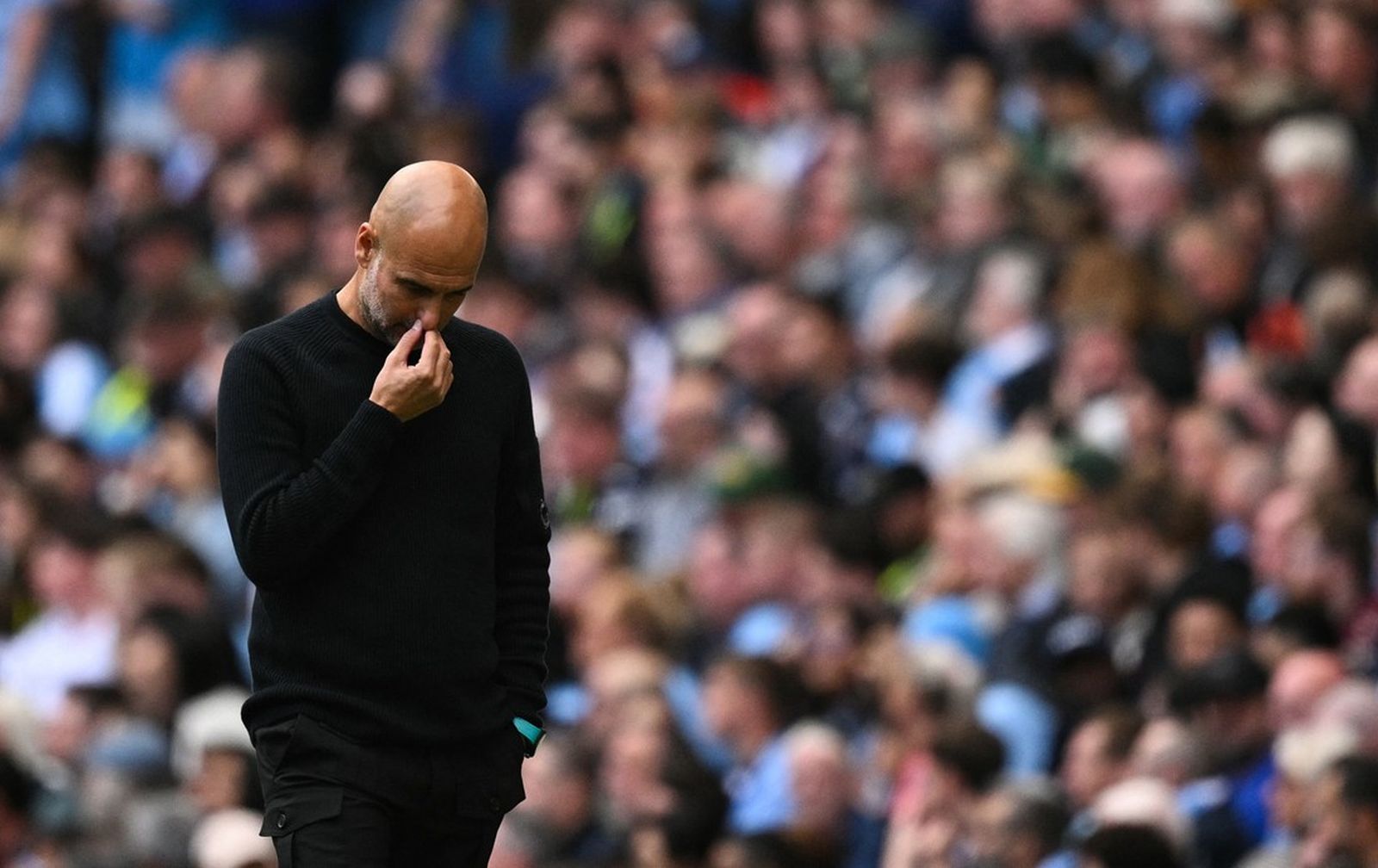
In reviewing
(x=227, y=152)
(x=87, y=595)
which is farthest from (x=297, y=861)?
(x=227, y=152)

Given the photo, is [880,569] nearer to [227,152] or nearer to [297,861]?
[297,861]

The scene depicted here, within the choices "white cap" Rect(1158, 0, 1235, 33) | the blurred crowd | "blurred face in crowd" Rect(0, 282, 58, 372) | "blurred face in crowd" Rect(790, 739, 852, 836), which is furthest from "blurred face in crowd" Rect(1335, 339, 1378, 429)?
"blurred face in crowd" Rect(0, 282, 58, 372)

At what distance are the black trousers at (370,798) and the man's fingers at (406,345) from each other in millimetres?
637

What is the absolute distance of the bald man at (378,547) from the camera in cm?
455

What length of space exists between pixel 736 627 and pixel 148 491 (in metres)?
3.06

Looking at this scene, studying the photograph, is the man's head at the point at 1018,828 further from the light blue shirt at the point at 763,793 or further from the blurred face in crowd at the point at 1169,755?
the light blue shirt at the point at 763,793

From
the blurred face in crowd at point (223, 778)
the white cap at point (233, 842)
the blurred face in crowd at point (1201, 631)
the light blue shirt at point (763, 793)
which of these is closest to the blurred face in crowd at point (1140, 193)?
the blurred face in crowd at point (1201, 631)

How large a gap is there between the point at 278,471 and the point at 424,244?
1.55 feet

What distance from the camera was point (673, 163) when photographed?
12.8 m

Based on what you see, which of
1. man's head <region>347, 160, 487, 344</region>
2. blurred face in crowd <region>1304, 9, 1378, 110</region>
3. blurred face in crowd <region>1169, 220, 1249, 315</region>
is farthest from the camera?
blurred face in crowd <region>1304, 9, 1378, 110</region>

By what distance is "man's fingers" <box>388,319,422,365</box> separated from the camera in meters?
4.59

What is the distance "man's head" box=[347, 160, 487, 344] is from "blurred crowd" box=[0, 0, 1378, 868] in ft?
8.70

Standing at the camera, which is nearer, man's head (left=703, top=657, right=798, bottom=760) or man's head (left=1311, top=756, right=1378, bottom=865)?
man's head (left=1311, top=756, right=1378, bottom=865)

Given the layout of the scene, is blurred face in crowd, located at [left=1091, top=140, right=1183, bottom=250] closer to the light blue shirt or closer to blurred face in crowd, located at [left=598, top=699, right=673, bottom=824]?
the light blue shirt
